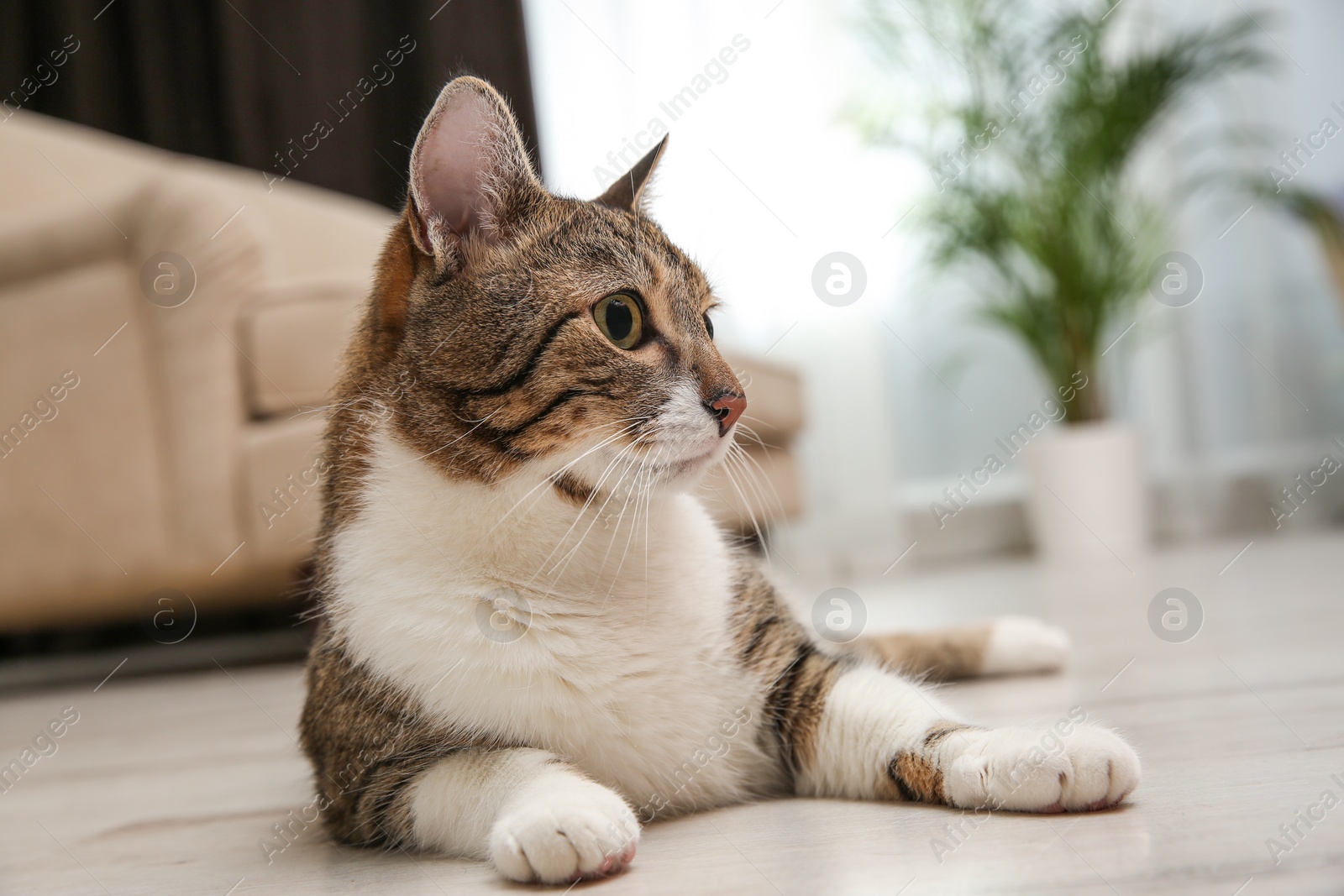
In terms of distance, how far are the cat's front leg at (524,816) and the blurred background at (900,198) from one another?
203 centimetres

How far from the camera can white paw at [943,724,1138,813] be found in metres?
0.92

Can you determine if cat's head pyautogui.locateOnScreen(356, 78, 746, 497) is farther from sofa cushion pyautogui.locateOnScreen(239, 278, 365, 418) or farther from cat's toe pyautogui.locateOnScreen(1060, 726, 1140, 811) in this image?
sofa cushion pyautogui.locateOnScreen(239, 278, 365, 418)

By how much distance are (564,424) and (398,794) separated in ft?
1.37

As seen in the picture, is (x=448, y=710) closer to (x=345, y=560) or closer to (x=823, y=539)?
(x=345, y=560)

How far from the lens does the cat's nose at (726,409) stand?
104 centimetres

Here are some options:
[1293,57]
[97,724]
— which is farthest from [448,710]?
[1293,57]

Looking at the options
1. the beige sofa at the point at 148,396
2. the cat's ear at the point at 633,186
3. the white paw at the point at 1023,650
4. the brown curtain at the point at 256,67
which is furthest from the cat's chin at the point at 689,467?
the brown curtain at the point at 256,67

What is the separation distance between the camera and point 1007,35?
3666 millimetres

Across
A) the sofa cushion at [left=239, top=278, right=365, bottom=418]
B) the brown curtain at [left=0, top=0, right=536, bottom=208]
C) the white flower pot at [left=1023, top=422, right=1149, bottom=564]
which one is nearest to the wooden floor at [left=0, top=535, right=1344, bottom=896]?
the sofa cushion at [left=239, top=278, right=365, bottom=418]

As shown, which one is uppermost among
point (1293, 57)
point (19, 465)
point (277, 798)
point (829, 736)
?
point (1293, 57)

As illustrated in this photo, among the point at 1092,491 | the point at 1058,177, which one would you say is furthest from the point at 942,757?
the point at 1058,177

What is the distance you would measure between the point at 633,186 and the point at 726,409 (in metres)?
0.46

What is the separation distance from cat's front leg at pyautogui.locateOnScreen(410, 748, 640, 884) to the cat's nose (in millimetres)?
385

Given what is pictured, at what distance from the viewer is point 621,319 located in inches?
42.6
